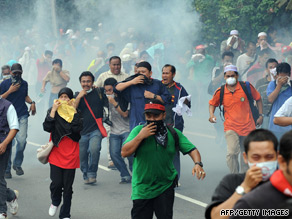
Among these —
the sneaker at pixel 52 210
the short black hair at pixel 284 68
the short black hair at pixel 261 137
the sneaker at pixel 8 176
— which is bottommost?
the sneaker at pixel 52 210

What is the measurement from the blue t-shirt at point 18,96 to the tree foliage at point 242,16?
729 cm

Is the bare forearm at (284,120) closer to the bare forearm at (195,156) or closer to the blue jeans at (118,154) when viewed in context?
the bare forearm at (195,156)

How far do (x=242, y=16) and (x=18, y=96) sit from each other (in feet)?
26.0

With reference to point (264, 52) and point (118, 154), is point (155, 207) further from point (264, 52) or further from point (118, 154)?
point (264, 52)

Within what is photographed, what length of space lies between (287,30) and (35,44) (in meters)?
18.3

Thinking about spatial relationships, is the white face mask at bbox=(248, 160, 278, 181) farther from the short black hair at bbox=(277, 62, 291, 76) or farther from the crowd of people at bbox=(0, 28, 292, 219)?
the short black hair at bbox=(277, 62, 291, 76)

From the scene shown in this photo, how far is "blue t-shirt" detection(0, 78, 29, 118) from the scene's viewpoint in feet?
32.5

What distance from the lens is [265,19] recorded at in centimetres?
1587

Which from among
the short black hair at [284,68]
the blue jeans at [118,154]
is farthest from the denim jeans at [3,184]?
the short black hair at [284,68]

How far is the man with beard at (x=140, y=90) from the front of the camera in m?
7.86

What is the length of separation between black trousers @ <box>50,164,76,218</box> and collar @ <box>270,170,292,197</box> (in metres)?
4.59

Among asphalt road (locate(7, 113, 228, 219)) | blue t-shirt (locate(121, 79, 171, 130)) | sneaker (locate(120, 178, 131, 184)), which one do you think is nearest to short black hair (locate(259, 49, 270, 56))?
asphalt road (locate(7, 113, 228, 219))

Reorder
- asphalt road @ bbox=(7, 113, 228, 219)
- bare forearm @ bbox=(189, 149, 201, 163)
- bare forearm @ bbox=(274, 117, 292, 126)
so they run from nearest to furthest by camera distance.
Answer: bare forearm @ bbox=(189, 149, 201, 163), bare forearm @ bbox=(274, 117, 292, 126), asphalt road @ bbox=(7, 113, 228, 219)

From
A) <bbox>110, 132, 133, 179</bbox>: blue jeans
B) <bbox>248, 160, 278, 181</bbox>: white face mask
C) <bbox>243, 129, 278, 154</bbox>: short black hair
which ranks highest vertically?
<bbox>110, 132, 133, 179</bbox>: blue jeans
